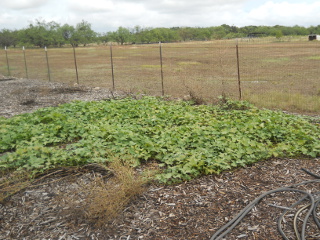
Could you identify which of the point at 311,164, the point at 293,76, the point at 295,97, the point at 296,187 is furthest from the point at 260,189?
the point at 293,76

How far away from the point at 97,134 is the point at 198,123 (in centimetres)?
191

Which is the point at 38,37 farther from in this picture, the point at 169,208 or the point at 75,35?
the point at 169,208

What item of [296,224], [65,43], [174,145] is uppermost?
[65,43]

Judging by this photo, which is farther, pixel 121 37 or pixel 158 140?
pixel 121 37

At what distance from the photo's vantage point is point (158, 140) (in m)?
5.10

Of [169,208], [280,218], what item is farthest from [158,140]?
[280,218]

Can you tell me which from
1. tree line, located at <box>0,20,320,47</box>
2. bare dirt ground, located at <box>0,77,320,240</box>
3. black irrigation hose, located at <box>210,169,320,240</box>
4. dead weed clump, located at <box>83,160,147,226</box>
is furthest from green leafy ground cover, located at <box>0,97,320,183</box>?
tree line, located at <box>0,20,320,47</box>

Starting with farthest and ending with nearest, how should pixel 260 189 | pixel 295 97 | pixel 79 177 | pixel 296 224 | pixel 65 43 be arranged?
pixel 65 43 → pixel 295 97 → pixel 79 177 → pixel 260 189 → pixel 296 224

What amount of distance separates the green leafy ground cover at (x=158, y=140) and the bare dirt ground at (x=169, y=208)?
23 centimetres

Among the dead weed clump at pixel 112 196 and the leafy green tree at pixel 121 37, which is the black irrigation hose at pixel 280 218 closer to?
the dead weed clump at pixel 112 196

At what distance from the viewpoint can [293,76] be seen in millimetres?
14070

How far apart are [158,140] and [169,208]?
1788mm

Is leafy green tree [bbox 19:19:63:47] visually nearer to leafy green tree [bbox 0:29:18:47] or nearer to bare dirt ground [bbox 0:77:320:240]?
leafy green tree [bbox 0:29:18:47]

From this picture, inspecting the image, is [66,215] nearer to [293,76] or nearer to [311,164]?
[311,164]
